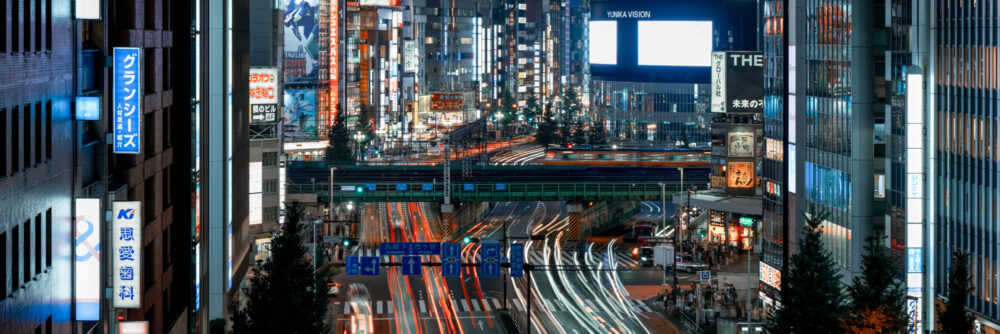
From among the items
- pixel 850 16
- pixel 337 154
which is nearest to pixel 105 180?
pixel 850 16

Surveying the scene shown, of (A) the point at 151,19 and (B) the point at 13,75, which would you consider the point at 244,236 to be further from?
(B) the point at 13,75

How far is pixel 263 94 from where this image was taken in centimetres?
6750

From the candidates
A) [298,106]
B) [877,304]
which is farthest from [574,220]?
[877,304]

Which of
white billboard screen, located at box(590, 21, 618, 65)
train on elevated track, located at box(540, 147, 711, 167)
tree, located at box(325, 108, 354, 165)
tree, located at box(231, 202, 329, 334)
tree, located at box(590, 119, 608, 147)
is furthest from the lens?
tree, located at box(590, 119, 608, 147)

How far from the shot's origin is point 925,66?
49.2 metres

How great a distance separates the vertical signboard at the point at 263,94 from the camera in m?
67.0

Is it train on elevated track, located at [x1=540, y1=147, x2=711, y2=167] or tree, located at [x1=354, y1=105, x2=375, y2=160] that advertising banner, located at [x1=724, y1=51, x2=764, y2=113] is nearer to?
train on elevated track, located at [x1=540, y1=147, x2=711, y2=167]

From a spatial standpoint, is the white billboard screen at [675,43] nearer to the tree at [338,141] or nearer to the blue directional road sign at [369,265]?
the tree at [338,141]

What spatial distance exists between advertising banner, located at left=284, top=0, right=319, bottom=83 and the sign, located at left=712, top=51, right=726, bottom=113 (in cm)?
3255

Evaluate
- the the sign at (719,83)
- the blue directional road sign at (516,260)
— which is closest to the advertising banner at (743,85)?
the the sign at (719,83)

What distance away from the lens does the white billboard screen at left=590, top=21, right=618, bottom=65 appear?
164m

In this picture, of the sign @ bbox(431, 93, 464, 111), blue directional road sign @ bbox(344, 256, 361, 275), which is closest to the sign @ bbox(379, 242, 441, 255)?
blue directional road sign @ bbox(344, 256, 361, 275)

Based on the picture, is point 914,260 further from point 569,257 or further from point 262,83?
point 569,257

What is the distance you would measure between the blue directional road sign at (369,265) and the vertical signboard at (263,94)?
10355 millimetres
